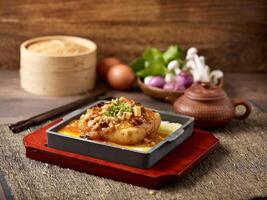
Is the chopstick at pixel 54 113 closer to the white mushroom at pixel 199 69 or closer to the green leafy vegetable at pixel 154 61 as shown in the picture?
the green leafy vegetable at pixel 154 61

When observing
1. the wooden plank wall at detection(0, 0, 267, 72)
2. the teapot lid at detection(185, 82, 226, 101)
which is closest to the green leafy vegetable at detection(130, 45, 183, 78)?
the wooden plank wall at detection(0, 0, 267, 72)

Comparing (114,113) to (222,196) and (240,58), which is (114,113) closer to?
(222,196)

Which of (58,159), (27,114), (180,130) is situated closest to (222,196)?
(180,130)

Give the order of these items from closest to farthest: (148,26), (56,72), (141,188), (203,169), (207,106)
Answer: (141,188)
(203,169)
(207,106)
(56,72)
(148,26)

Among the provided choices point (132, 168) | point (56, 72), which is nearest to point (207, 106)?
point (132, 168)

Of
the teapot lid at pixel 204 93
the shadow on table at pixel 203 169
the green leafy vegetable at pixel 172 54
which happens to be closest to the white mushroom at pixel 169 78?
the green leafy vegetable at pixel 172 54

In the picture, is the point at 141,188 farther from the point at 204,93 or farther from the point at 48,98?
the point at 48,98

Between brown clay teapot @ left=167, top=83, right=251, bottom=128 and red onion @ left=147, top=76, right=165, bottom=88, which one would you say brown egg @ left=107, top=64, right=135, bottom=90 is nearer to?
red onion @ left=147, top=76, right=165, bottom=88
